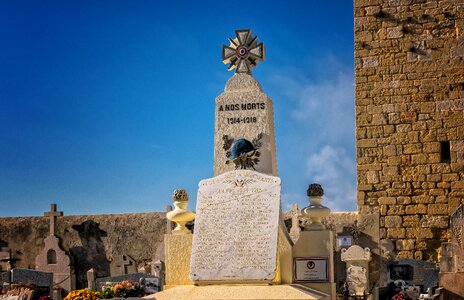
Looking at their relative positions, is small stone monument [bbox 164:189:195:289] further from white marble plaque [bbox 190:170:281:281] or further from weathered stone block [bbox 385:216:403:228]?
weathered stone block [bbox 385:216:403:228]

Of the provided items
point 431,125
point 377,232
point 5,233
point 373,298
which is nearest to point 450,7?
point 431,125

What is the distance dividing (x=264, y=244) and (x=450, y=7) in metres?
10.2

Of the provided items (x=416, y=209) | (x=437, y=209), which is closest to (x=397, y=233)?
(x=416, y=209)

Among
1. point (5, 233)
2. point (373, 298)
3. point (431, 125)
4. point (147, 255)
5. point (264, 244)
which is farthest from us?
point (5, 233)

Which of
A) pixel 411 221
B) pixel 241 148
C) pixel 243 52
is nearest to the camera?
pixel 241 148

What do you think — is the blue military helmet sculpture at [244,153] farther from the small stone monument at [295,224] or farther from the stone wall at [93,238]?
the stone wall at [93,238]

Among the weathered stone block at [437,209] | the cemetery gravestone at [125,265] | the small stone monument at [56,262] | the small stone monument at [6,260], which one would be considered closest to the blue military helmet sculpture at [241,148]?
the weathered stone block at [437,209]

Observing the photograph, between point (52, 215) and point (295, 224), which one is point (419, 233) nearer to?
point (295, 224)

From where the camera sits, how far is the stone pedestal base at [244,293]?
10219mm

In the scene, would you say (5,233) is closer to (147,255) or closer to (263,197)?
(147,255)

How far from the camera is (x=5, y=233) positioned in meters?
23.2

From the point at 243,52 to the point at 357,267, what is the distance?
557 cm

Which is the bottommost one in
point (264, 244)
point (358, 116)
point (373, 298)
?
point (373, 298)

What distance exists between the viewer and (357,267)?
15844 mm
